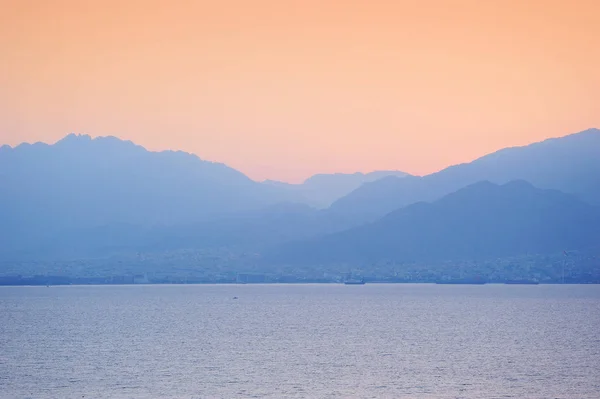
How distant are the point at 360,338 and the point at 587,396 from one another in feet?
188

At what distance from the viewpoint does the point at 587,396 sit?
3088 inches

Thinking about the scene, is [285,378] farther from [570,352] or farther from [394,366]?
[570,352]

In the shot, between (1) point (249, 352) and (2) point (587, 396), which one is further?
(1) point (249, 352)

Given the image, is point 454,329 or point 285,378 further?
point 454,329

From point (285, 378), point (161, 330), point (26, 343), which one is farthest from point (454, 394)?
point (161, 330)

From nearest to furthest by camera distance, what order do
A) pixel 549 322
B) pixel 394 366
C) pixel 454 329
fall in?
pixel 394 366 < pixel 454 329 < pixel 549 322

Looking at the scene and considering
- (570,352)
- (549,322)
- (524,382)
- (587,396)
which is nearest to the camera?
(587,396)

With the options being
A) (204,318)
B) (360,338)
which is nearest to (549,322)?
(360,338)

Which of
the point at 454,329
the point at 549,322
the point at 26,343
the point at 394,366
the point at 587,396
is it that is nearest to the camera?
the point at 587,396

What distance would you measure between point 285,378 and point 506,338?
54.0 m

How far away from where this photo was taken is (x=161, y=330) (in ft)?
500

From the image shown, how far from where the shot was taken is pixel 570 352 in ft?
367

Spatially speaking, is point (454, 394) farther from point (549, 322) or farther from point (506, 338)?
point (549, 322)

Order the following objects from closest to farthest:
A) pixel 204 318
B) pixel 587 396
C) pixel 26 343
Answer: pixel 587 396 < pixel 26 343 < pixel 204 318
